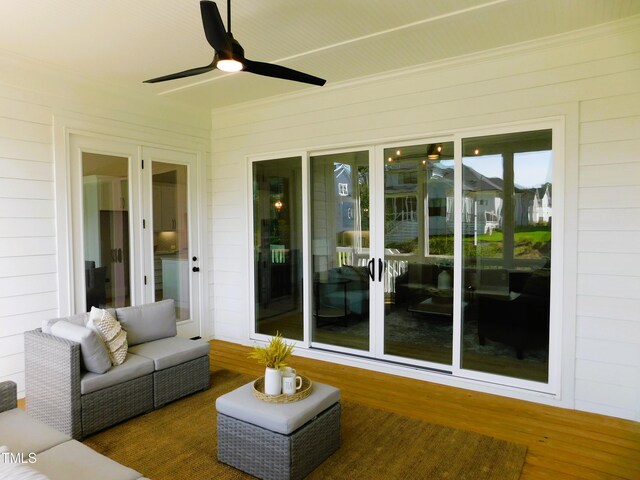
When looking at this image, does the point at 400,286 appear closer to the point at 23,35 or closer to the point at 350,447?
the point at 350,447

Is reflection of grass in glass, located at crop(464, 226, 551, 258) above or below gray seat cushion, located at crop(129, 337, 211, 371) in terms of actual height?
above

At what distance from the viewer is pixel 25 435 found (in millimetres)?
2115

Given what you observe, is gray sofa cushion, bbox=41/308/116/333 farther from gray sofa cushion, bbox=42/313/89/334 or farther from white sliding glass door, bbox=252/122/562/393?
white sliding glass door, bbox=252/122/562/393

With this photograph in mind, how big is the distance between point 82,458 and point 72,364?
1.21 m

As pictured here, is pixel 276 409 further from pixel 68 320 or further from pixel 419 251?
pixel 419 251

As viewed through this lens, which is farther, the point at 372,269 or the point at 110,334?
the point at 372,269

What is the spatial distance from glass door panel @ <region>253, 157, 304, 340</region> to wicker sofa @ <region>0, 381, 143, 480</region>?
10.3 ft

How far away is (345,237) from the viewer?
4.70 meters

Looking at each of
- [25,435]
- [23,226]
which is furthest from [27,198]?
[25,435]

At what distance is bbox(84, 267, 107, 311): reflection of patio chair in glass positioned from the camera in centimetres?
439

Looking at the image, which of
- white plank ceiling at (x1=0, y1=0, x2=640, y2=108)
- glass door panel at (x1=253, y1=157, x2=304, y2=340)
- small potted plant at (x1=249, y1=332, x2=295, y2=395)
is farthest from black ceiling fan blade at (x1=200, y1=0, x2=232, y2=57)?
glass door panel at (x1=253, y1=157, x2=304, y2=340)

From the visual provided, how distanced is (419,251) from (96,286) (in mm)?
3433

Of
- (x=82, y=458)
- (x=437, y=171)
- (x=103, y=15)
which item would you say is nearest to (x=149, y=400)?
(x=82, y=458)

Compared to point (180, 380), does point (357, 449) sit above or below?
below
